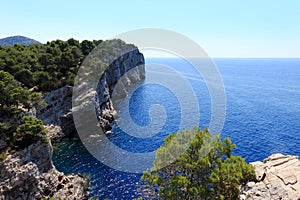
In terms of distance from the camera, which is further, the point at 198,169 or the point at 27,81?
the point at 27,81

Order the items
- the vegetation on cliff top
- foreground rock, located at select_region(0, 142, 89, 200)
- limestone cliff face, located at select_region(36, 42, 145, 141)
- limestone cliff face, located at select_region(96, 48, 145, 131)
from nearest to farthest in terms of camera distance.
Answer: foreground rock, located at select_region(0, 142, 89, 200) → the vegetation on cliff top → limestone cliff face, located at select_region(36, 42, 145, 141) → limestone cliff face, located at select_region(96, 48, 145, 131)

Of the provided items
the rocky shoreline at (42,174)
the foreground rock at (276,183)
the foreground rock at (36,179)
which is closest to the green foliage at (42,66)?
the rocky shoreline at (42,174)

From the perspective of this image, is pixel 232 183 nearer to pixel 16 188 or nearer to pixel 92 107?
pixel 16 188

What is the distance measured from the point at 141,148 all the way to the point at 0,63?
45.0m

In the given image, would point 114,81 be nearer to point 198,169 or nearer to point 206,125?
point 206,125

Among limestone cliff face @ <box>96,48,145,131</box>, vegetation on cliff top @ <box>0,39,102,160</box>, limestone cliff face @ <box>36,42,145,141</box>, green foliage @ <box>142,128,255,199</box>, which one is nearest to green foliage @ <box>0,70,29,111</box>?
vegetation on cliff top @ <box>0,39,102,160</box>

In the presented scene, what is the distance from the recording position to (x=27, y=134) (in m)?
42.8

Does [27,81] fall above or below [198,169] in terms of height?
above

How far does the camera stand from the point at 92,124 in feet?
240

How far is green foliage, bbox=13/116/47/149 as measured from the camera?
4250 centimetres

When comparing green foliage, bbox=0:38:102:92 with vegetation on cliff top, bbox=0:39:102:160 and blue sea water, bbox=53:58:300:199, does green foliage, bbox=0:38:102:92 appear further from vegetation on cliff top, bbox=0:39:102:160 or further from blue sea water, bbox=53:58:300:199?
blue sea water, bbox=53:58:300:199

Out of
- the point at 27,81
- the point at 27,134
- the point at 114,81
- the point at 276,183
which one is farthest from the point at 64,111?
the point at 276,183

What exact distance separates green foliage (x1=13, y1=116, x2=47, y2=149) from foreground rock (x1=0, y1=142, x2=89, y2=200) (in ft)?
4.34

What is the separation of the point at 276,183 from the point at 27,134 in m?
43.3
